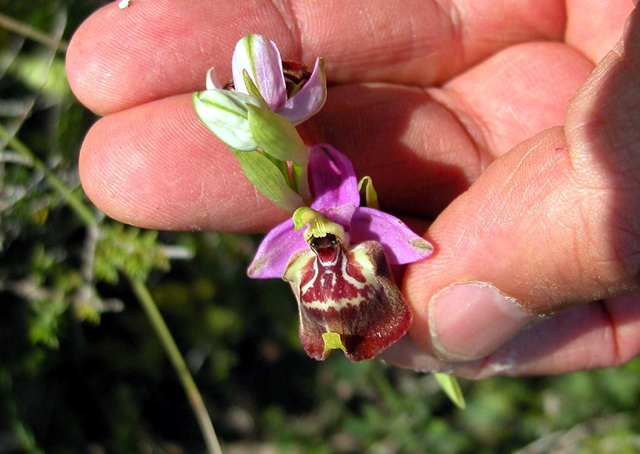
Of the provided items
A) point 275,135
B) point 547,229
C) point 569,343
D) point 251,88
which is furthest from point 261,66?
point 569,343

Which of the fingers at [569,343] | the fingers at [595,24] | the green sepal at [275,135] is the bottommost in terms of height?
the fingers at [569,343]

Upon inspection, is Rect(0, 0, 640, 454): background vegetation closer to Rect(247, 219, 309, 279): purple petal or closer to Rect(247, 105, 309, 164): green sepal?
Rect(247, 219, 309, 279): purple petal

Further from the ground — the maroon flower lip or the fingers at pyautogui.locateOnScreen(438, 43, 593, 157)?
the fingers at pyautogui.locateOnScreen(438, 43, 593, 157)

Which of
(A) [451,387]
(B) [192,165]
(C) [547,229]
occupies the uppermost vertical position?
(C) [547,229]

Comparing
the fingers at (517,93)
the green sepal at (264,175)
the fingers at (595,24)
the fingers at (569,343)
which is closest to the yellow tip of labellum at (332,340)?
the green sepal at (264,175)

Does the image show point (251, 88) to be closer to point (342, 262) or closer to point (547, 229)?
point (342, 262)

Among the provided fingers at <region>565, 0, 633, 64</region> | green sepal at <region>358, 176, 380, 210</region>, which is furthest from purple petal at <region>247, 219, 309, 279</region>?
fingers at <region>565, 0, 633, 64</region>

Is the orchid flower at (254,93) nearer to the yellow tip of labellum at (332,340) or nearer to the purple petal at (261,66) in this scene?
the purple petal at (261,66)
